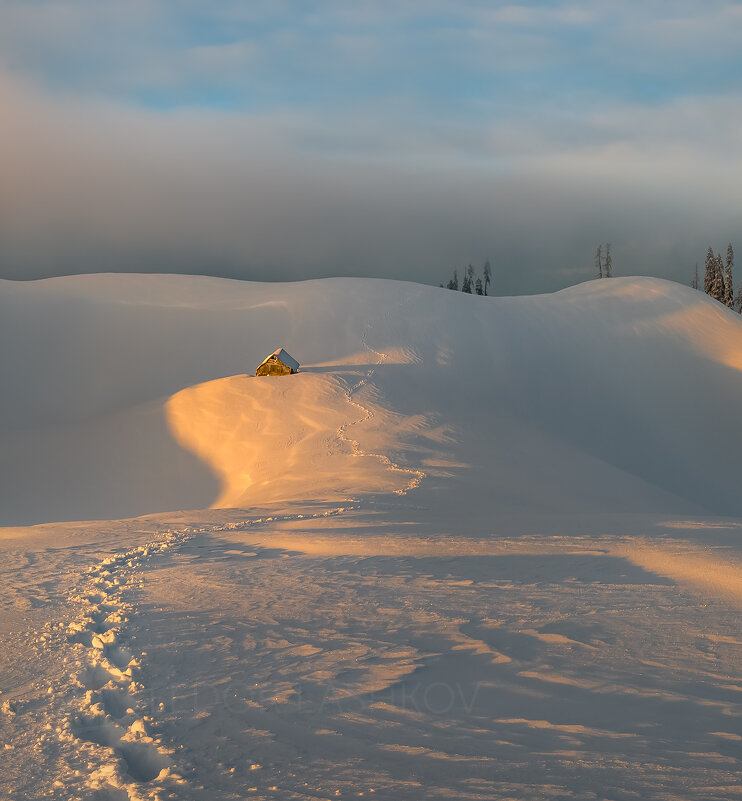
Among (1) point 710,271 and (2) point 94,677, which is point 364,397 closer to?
(2) point 94,677

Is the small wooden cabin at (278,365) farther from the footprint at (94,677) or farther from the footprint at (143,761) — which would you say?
the footprint at (143,761)

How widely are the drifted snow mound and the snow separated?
141mm

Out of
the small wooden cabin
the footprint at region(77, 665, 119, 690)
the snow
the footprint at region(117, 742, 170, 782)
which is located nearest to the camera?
the footprint at region(117, 742, 170, 782)

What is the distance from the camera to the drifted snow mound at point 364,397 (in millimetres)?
17016

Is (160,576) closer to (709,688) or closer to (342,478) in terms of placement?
(709,688)

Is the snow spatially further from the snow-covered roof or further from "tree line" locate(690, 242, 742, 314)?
"tree line" locate(690, 242, 742, 314)

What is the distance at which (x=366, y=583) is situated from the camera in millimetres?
7160

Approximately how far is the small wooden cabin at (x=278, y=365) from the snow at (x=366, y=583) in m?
0.48

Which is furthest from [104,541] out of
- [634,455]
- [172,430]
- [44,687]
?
[634,455]

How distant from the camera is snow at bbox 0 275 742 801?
3678mm

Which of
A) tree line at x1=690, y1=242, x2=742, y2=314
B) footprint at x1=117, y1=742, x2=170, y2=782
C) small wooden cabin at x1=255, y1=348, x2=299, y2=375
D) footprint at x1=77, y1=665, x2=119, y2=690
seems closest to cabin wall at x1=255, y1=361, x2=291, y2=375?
small wooden cabin at x1=255, y1=348, x2=299, y2=375

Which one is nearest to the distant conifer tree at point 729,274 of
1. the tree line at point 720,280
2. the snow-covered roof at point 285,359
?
the tree line at point 720,280

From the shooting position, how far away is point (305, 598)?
21.6ft

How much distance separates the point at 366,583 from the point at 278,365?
16392 millimetres
